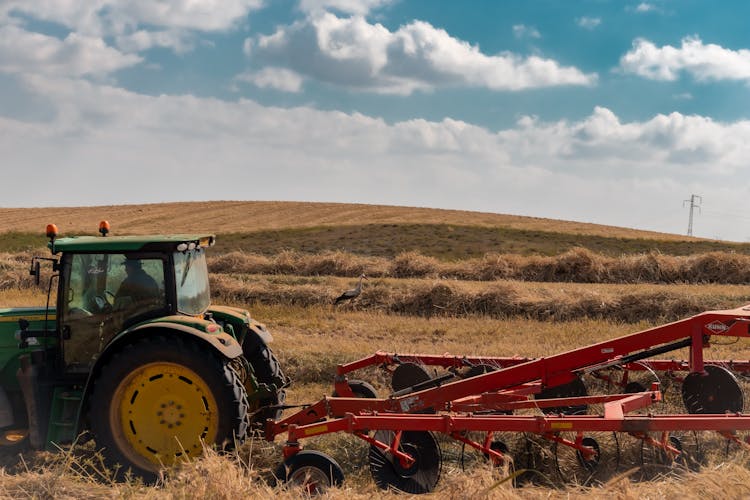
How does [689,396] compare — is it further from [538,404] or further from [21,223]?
[21,223]

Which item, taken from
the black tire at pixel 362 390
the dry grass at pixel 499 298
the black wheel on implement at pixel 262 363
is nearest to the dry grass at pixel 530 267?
the dry grass at pixel 499 298

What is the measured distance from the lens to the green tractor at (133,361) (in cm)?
546

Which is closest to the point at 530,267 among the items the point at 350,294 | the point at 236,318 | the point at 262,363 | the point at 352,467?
the point at 350,294

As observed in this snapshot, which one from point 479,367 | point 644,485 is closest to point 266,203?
point 479,367

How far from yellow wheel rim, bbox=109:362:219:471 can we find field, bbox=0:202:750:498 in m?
0.33

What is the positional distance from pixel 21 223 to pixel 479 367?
38.0 meters

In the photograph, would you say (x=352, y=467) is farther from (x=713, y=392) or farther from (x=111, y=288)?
(x=713, y=392)

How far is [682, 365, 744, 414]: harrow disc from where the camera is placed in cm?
675

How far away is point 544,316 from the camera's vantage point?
14.9m

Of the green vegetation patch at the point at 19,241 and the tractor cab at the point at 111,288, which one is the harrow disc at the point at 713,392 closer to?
the tractor cab at the point at 111,288

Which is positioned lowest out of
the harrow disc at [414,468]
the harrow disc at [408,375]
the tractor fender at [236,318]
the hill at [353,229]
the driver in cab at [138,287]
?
the harrow disc at [414,468]

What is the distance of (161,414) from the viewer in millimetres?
5492

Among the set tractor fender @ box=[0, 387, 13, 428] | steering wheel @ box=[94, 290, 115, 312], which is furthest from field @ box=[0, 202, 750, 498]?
steering wheel @ box=[94, 290, 115, 312]

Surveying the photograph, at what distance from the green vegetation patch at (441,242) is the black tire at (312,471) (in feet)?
64.2
